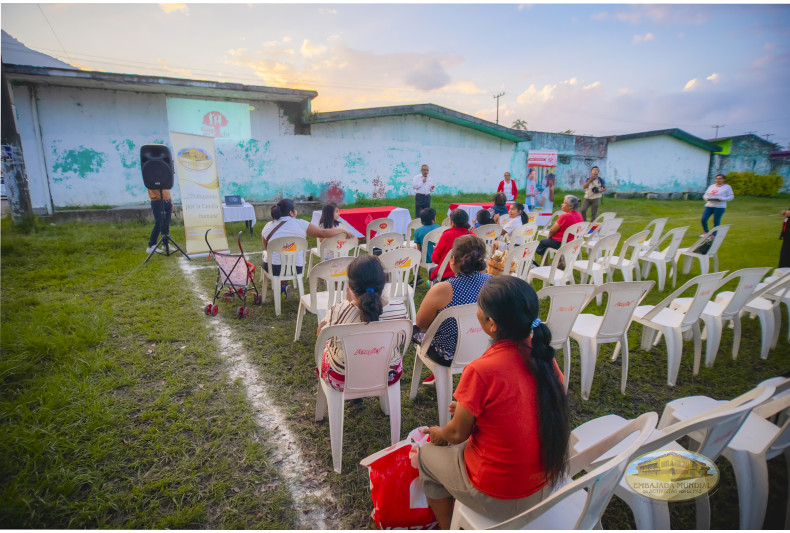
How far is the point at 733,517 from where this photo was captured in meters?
1.98

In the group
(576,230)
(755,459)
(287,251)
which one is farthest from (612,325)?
(287,251)

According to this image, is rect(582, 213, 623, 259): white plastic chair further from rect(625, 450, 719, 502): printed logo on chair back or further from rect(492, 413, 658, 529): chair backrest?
rect(492, 413, 658, 529): chair backrest

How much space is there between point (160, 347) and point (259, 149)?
10.9 m

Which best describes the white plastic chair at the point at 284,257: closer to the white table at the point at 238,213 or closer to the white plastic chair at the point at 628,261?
the white plastic chair at the point at 628,261

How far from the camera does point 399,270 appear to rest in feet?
13.3

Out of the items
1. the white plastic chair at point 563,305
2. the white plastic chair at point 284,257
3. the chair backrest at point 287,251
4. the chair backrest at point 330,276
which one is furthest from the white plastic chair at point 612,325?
the chair backrest at point 287,251

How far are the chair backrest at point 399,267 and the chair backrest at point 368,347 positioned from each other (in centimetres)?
168

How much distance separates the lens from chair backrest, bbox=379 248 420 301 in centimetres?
392

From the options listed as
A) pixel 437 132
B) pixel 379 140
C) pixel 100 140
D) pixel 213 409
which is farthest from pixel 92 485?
pixel 437 132

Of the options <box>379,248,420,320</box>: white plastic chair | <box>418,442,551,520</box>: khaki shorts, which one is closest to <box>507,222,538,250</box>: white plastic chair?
<box>379,248,420,320</box>: white plastic chair

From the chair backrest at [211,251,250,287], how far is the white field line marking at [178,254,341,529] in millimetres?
893

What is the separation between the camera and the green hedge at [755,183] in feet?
63.4

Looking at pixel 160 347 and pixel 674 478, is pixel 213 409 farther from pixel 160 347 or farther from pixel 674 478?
pixel 674 478

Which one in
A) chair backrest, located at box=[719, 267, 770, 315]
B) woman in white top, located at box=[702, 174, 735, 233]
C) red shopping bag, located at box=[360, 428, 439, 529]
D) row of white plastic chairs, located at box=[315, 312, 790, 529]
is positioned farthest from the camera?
woman in white top, located at box=[702, 174, 735, 233]
